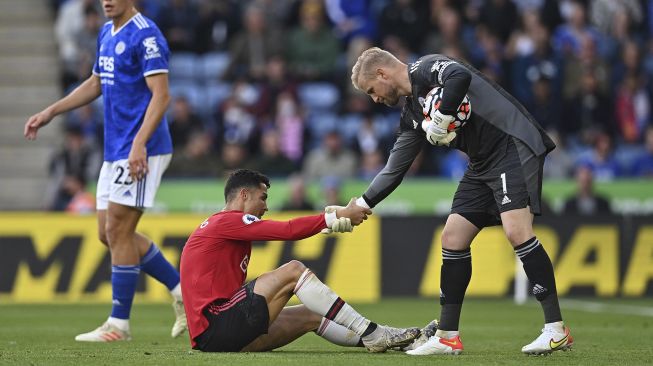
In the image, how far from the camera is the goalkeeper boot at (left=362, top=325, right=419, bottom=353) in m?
8.05

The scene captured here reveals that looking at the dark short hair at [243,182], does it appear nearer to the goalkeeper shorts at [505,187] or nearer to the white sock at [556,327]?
the goalkeeper shorts at [505,187]

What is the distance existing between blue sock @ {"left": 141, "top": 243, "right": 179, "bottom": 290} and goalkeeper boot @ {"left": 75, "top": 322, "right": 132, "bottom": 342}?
0.63 m

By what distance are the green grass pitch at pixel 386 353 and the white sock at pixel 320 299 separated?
0.85 ft

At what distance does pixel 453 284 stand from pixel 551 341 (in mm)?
779

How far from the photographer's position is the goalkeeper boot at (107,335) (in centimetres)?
949

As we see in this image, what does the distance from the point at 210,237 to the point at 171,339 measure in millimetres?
2112

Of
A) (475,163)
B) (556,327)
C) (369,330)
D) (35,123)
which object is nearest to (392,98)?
(475,163)

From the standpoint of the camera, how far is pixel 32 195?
19.1 m

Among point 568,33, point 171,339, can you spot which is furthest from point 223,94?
point 171,339

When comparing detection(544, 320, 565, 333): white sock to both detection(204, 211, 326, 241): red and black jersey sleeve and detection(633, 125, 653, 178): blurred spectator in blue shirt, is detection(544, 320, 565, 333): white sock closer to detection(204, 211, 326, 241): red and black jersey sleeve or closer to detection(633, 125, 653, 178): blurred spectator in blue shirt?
detection(204, 211, 326, 241): red and black jersey sleeve

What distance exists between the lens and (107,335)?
31.3ft

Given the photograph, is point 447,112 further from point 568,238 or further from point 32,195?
point 32,195

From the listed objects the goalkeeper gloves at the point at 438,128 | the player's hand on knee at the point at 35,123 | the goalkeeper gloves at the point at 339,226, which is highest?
the player's hand on knee at the point at 35,123

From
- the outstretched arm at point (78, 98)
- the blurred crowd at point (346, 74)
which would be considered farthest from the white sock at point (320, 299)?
the blurred crowd at point (346, 74)
